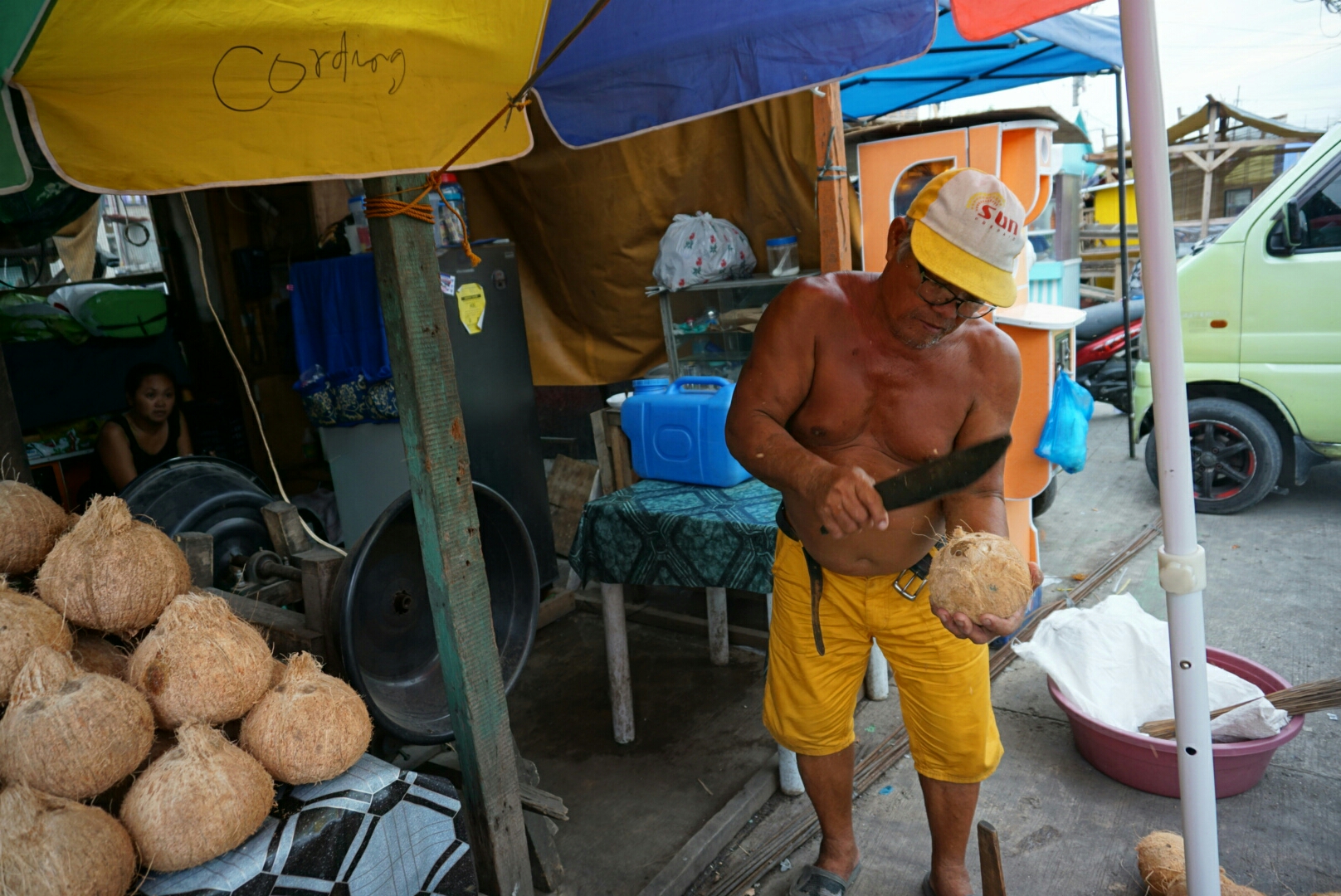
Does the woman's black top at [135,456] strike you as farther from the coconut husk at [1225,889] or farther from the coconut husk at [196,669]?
the coconut husk at [1225,889]

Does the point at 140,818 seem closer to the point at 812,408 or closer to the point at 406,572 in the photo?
the point at 406,572

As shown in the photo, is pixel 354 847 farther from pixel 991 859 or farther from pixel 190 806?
pixel 991 859

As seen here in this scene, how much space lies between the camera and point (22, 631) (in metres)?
1.71

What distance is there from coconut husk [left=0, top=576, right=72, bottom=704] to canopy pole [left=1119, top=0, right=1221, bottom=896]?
2273mm

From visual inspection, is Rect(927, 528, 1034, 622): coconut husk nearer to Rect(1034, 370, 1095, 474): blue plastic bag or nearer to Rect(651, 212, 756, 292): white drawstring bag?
Rect(1034, 370, 1095, 474): blue plastic bag

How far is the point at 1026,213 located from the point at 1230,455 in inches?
112

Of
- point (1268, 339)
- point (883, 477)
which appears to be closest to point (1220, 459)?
point (1268, 339)

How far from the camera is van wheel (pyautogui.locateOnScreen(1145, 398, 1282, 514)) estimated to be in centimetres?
511

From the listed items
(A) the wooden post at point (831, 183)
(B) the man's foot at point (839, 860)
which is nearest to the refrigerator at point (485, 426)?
(A) the wooden post at point (831, 183)

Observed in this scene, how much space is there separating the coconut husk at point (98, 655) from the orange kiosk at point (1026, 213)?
11.1 feet

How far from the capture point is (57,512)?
2.14m

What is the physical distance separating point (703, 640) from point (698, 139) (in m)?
2.76

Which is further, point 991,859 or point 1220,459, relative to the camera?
point 1220,459

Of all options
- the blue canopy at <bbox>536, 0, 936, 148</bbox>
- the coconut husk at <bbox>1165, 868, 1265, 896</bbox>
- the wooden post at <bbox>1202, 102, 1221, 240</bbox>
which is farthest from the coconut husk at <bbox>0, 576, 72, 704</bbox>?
the wooden post at <bbox>1202, 102, 1221, 240</bbox>
